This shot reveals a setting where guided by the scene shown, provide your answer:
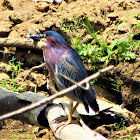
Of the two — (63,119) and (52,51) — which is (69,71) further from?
(63,119)

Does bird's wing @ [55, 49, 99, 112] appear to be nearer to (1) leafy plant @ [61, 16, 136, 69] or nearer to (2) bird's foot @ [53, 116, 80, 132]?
(2) bird's foot @ [53, 116, 80, 132]

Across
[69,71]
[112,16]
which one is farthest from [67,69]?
[112,16]

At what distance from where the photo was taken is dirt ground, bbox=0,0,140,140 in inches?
187

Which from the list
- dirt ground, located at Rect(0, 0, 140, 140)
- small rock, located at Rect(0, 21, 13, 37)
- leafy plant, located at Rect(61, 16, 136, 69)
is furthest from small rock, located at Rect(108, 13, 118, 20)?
small rock, located at Rect(0, 21, 13, 37)

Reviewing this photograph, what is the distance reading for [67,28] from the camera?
17.7ft

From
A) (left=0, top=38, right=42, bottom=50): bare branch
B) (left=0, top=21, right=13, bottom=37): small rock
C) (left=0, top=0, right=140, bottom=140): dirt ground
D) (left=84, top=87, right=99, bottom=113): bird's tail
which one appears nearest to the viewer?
(left=84, top=87, right=99, bottom=113): bird's tail

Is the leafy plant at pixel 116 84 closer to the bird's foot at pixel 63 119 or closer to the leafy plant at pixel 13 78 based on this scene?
the bird's foot at pixel 63 119

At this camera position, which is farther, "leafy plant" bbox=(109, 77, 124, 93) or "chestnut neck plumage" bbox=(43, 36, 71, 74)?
"leafy plant" bbox=(109, 77, 124, 93)

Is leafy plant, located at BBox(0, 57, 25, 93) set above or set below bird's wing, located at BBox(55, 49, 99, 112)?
below

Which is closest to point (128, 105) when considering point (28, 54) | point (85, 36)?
point (85, 36)

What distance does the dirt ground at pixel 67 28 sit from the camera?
4.75 meters

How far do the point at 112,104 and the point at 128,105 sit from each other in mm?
267

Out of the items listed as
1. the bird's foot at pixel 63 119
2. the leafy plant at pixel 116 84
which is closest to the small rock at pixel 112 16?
the leafy plant at pixel 116 84

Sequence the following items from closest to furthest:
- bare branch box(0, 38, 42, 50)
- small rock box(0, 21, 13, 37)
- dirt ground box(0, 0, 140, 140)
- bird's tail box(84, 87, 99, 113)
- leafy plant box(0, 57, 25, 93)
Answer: bird's tail box(84, 87, 99, 113)
dirt ground box(0, 0, 140, 140)
leafy plant box(0, 57, 25, 93)
bare branch box(0, 38, 42, 50)
small rock box(0, 21, 13, 37)
